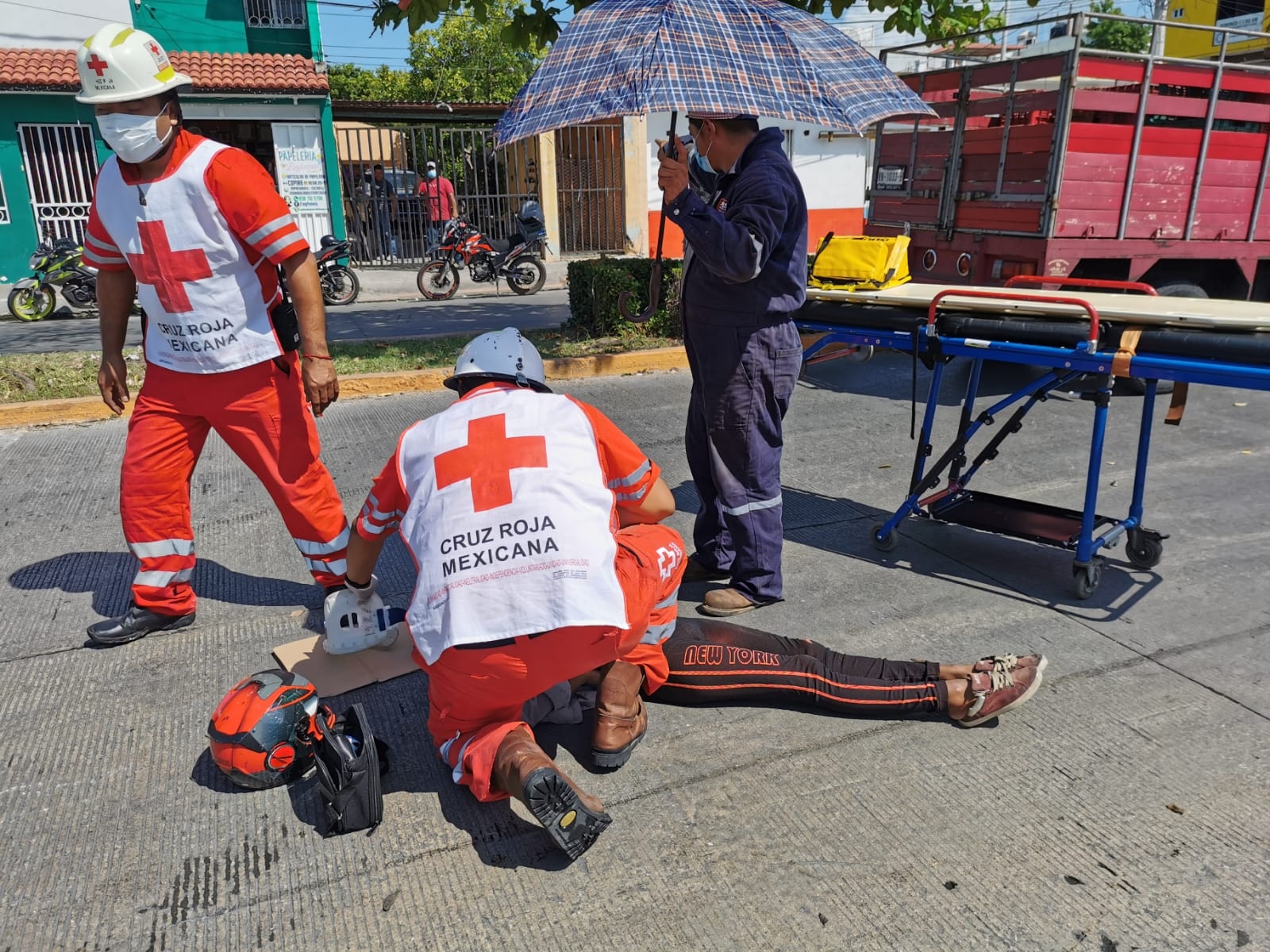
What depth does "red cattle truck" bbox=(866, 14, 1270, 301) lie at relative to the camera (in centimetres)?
699

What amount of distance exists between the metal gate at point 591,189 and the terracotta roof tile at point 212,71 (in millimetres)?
4627

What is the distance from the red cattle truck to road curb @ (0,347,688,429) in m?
2.65

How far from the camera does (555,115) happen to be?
366 cm

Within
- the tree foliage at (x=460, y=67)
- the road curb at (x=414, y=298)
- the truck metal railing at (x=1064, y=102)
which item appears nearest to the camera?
the truck metal railing at (x=1064, y=102)

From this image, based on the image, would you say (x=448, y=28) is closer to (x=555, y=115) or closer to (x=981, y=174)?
(x=981, y=174)

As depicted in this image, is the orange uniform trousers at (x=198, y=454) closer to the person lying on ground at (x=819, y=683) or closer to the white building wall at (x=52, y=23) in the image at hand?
the person lying on ground at (x=819, y=683)

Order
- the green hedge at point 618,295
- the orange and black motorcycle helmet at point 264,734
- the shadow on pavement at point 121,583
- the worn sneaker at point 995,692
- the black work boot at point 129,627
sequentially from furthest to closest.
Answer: the green hedge at point 618,295
the shadow on pavement at point 121,583
the black work boot at point 129,627
the worn sneaker at point 995,692
the orange and black motorcycle helmet at point 264,734

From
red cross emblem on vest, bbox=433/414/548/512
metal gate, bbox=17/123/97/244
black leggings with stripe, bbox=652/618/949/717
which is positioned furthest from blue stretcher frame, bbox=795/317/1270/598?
metal gate, bbox=17/123/97/244

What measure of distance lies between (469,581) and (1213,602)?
124 inches

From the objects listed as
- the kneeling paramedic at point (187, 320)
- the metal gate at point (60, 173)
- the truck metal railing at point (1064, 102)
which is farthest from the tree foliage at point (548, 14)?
the metal gate at point (60, 173)

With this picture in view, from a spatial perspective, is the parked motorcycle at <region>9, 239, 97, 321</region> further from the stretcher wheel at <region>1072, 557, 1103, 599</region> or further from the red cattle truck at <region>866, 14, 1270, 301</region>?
the stretcher wheel at <region>1072, 557, 1103, 599</region>

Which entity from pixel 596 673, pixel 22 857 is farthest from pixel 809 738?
pixel 22 857

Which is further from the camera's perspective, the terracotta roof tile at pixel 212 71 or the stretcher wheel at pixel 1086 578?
the terracotta roof tile at pixel 212 71

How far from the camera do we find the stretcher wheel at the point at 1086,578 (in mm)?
3797
